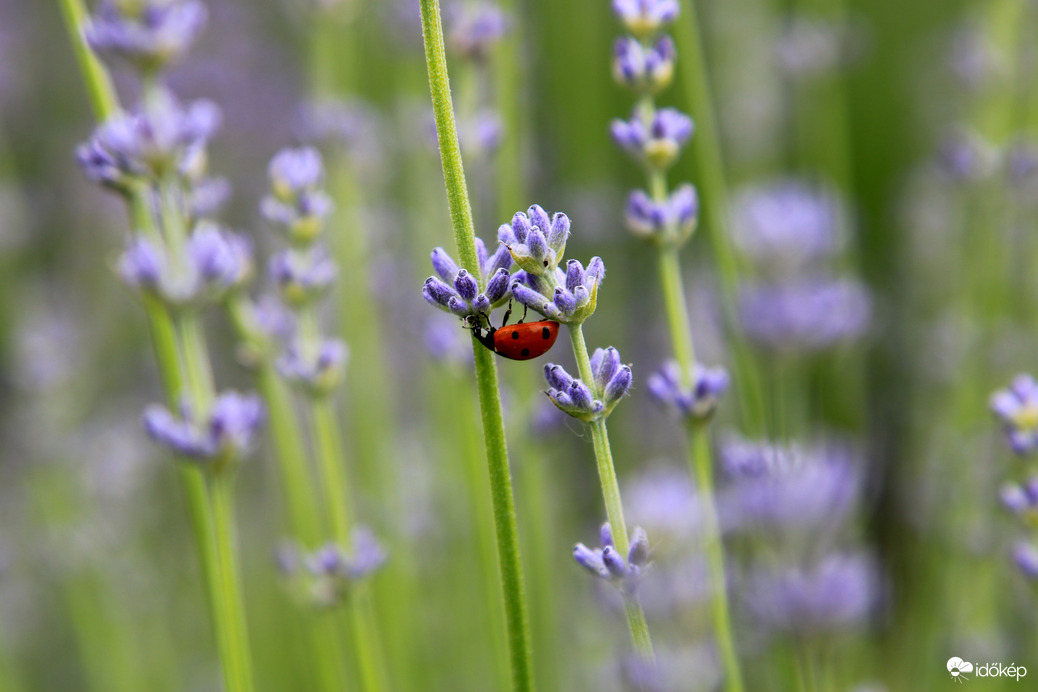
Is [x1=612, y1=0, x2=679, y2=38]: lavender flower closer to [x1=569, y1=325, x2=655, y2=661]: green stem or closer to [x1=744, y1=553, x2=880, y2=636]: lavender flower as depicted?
[x1=569, y1=325, x2=655, y2=661]: green stem

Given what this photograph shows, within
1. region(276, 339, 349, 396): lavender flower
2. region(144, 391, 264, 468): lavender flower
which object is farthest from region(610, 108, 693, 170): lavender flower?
region(144, 391, 264, 468): lavender flower

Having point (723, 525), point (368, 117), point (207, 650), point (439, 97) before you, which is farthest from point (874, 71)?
point (439, 97)

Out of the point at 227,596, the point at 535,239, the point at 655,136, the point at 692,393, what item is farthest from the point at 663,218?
the point at 227,596

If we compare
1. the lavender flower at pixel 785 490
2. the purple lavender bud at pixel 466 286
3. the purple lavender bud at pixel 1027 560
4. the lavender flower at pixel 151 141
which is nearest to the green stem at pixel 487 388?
the purple lavender bud at pixel 466 286

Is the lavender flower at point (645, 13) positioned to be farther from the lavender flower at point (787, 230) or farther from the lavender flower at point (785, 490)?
the lavender flower at point (787, 230)

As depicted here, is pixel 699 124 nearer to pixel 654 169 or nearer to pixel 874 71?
pixel 654 169
